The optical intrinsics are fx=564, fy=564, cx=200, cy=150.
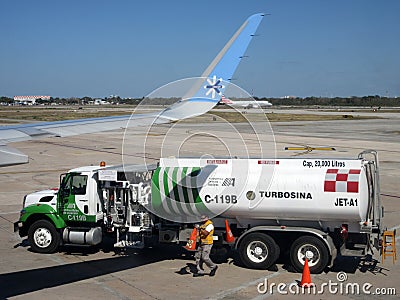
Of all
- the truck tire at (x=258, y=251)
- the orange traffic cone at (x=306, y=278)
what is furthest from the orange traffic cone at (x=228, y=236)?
the orange traffic cone at (x=306, y=278)

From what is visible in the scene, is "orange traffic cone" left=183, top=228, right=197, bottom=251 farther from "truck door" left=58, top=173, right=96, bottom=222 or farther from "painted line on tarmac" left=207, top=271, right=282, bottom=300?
"truck door" left=58, top=173, right=96, bottom=222

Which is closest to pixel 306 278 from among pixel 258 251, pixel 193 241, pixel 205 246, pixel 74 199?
pixel 258 251

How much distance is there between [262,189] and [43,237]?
6.30 m

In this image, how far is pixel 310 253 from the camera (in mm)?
13617

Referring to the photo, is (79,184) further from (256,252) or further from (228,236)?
(256,252)

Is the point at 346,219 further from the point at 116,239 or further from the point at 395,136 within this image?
the point at 395,136

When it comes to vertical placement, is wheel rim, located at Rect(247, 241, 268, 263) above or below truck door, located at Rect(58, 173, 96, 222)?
below

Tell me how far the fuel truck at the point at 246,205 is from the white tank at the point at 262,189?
0.02m

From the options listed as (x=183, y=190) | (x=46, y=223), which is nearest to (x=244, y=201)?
(x=183, y=190)

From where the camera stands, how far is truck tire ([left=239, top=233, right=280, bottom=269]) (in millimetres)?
13812

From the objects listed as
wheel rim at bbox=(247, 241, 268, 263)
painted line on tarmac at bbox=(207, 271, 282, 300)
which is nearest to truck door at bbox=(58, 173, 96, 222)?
wheel rim at bbox=(247, 241, 268, 263)

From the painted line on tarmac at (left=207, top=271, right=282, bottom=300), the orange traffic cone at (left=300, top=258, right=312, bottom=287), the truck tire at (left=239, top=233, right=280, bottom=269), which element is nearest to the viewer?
the painted line on tarmac at (left=207, top=271, right=282, bottom=300)

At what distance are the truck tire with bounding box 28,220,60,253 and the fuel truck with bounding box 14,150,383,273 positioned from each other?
0.82ft

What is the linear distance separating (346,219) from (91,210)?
663 cm
